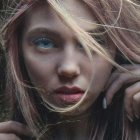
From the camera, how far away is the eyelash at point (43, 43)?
136 cm

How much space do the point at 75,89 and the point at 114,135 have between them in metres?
0.20

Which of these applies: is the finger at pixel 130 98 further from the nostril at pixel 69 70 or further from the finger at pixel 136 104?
the nostril at pixel 69 70

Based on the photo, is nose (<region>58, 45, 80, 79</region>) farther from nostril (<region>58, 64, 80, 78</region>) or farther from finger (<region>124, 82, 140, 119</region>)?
finger (<region>124, 82, 140, 119</region>)

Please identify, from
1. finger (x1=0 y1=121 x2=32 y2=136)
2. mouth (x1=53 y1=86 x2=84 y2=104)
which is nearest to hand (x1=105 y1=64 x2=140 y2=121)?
mouth (x1=53 y1=86 x2=84 y2=104)

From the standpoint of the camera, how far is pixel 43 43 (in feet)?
4.51

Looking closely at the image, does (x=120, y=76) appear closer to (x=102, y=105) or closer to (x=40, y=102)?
(x=102, y=105)

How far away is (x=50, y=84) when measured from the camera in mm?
1352

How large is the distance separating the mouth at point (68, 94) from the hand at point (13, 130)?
0.17 metres

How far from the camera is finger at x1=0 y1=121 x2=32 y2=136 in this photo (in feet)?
4.80

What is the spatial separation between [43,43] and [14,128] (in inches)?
10.3

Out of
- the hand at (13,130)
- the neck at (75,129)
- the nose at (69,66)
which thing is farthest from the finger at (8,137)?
the nose at (69,66)

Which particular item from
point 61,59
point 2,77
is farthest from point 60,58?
point 2,77

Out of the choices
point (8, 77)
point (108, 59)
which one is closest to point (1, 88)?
point (8, 77)

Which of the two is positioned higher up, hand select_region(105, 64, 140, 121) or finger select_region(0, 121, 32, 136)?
hand select_region(105, 64, 140, 121)
